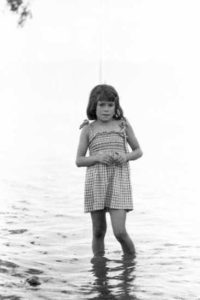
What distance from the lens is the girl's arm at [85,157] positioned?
691cm

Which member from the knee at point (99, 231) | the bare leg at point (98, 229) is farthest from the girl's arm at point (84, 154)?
the knee at point (99, 231)

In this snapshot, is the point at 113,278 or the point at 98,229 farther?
the point at 98,229

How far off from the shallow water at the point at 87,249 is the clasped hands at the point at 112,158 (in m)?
0.93

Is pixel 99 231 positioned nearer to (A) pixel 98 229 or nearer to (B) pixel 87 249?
(A) pixel 98 229

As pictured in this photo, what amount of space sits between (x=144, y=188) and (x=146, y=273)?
7.84 metres

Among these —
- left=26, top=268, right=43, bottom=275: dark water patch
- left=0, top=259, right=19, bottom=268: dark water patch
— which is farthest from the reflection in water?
left=0, top=259, right=19, bottom=268: dark water patch

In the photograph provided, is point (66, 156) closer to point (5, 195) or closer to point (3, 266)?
point (5, 195)

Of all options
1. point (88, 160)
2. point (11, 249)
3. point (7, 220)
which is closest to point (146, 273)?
point (88, 160)

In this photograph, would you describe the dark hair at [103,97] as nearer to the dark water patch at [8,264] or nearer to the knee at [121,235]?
the knee at [121,235]

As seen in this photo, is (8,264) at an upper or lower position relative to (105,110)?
lower

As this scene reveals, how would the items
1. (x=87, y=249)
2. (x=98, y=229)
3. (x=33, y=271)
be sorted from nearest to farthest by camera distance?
(x=33, y=271) < (x=98, y=229) < (x=87, y=249)

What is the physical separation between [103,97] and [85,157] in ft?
1.82

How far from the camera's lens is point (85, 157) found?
7.05 metres

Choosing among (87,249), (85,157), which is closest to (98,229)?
(85,157)
